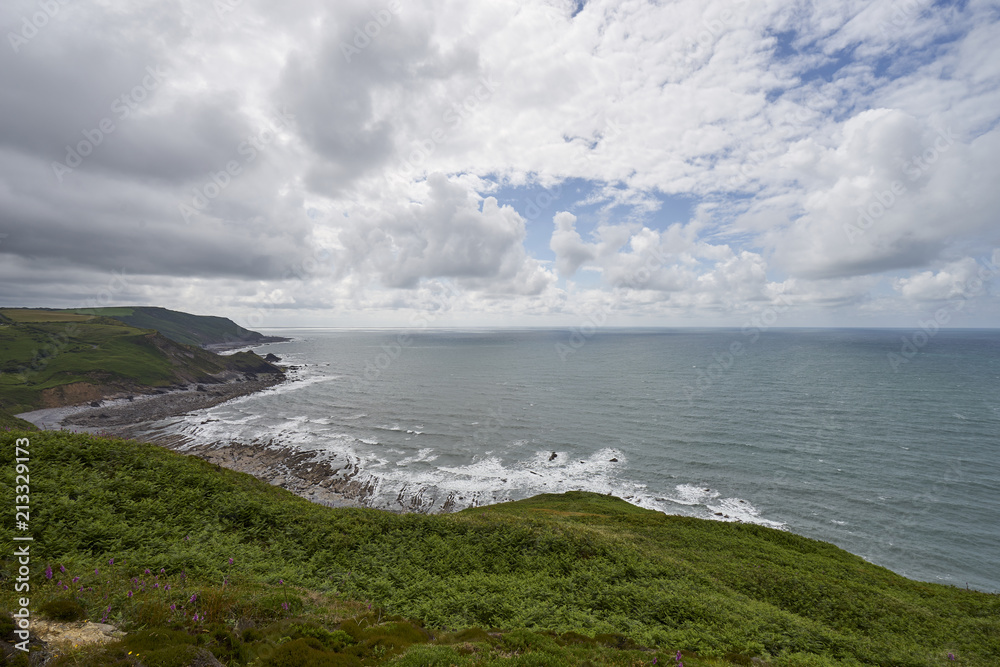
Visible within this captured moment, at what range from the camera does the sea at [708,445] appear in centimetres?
4222

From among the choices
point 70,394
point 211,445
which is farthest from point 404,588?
point 70,394

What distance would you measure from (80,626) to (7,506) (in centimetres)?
902

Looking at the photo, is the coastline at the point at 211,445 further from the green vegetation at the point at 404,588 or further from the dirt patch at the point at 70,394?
the green vegetation at the point at 404,588

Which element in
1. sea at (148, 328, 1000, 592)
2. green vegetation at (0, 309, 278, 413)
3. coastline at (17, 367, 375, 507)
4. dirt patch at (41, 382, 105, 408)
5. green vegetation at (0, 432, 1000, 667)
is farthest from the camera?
green vegetation at (0, 309, 278, 413)

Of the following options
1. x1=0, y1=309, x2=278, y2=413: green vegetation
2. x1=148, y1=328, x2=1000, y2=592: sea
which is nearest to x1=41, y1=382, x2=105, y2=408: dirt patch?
x1=0, y1=309, x2=278, y2=413: green vegetation

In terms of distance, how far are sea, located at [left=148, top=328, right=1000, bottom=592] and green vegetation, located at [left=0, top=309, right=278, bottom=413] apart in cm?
3073

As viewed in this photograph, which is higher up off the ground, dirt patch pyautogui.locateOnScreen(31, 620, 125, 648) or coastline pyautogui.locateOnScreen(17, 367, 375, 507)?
dirt patch pyautogui.locateOnScreen(31, 620, 125, 648)

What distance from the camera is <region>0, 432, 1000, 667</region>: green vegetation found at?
10562mm

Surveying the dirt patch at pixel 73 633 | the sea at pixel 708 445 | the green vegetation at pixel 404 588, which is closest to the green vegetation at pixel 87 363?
the sea at pixel 708 445

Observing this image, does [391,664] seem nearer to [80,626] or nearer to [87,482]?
[80,626]

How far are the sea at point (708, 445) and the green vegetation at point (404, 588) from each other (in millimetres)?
21464

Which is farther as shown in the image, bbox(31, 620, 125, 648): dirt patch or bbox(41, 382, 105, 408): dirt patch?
bbox(41, 382, 105, 408): dirt patch

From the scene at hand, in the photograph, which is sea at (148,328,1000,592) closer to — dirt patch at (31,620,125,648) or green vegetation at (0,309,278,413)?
green vegetation at (0,309,278,413)

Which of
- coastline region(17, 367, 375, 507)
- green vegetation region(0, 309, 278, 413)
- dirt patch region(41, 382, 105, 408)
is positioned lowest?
coastline region(17, 367, 375, 507)
